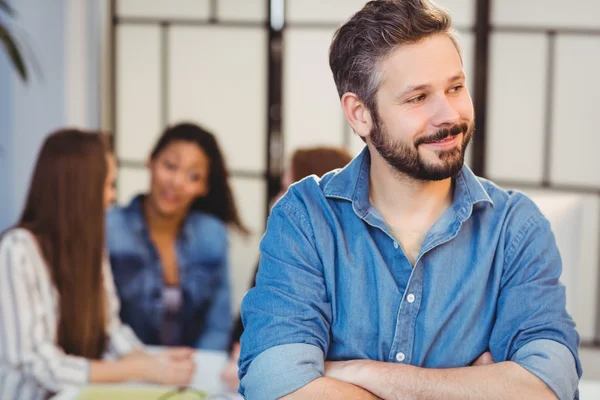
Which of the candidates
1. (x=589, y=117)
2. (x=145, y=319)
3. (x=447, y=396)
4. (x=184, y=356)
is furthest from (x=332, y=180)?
(x=589, y=117)

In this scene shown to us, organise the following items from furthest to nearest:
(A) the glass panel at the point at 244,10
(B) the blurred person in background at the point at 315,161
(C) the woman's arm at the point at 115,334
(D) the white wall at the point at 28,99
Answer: (A) the glass panel at the point at 244,10, (D) the white wall at the point at 28,99, (B) the blurred person in background at the point at 315,161, (C) the woman's arm at the point at 115,334

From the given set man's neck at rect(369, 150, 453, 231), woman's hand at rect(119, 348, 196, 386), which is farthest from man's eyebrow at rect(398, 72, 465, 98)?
woman's hand at rect(119, 348, 196, 386)

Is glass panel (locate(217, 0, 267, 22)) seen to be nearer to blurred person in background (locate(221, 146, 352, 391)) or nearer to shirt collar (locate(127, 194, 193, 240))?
shirt collar (locate(127, 194, 193, 240))

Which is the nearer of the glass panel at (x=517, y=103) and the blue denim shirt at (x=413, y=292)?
the blue denim shirt at (x=413, y=292)

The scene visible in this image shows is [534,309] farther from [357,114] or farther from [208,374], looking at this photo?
[208,374]

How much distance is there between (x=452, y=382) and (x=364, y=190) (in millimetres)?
352

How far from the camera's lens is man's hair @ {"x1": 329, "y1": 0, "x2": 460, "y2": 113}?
1342 millimetres

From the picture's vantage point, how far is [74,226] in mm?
2299

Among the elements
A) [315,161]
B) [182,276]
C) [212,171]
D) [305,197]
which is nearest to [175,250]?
[182,276]

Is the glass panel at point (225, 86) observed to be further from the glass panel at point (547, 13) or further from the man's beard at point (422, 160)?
the man's beard at point (422, 160)

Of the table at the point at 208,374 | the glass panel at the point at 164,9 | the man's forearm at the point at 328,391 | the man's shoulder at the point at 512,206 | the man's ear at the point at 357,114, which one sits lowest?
the table at the point at 208,374

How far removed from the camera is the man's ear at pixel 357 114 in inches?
55.9

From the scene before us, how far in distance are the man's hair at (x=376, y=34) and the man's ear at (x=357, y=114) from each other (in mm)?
12

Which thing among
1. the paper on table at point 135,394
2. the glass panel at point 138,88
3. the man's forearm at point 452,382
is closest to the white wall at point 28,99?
the glass panel at point 138,88
